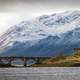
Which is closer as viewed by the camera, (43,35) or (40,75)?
(40,75)

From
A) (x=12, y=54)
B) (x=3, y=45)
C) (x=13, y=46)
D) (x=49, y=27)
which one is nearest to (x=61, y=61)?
(x=12, y=54)

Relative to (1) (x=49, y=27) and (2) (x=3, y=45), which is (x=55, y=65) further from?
(1) (x=49, y=27)

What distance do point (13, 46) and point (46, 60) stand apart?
3037cm

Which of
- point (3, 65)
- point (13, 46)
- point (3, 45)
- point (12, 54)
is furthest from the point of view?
point (13, 46)

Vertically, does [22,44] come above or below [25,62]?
above

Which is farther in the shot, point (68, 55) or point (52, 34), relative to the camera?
point (52, 34)

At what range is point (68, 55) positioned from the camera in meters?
59.4

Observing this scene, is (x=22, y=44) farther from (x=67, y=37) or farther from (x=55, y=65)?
(x=55, y=65)

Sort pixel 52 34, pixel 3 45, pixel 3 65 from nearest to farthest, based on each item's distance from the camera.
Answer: pixel 3 65
pixel 3 45
pixel 52 34

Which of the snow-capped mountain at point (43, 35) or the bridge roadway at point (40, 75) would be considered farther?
the snow-capped mountain at point (43, 35)

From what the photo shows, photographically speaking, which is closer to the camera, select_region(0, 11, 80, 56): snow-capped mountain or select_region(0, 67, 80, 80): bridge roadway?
select_region(0, 67, 80, 80): bridge roadway

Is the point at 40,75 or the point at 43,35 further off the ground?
the point at 43,35

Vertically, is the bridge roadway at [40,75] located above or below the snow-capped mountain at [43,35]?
below

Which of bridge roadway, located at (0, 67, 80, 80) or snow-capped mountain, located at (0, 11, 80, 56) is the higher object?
snow-capped mountain, located at (0, 11, 80, 56)
